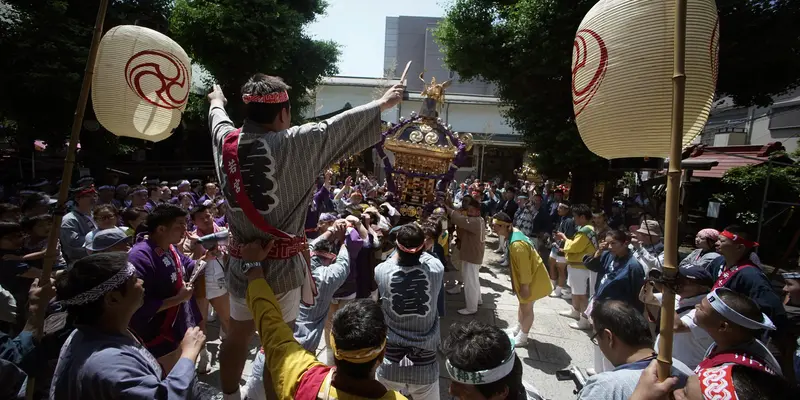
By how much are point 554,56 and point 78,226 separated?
9.62 metres

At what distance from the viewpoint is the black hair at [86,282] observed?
167 cm

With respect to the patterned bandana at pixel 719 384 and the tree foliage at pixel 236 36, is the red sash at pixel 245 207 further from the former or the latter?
the tree foliage at pixel 236 36

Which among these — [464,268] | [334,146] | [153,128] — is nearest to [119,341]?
[334,146]

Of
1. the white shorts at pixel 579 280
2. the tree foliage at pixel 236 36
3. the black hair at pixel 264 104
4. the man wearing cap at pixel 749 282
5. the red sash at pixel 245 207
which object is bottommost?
the white shorts at pixel 579 280

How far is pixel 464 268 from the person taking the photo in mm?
6723

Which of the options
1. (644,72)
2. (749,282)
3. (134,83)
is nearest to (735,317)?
(644,72)

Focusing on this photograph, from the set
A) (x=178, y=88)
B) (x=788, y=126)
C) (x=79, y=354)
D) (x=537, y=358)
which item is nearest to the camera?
(x=79, y=354)

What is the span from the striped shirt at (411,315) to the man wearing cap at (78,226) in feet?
12.9

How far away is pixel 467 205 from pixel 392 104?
5200 millimetres

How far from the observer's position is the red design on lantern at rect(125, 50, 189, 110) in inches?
115

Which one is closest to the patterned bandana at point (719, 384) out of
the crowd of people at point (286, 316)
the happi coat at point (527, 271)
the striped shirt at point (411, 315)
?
the crowd of people at point (286, 316)

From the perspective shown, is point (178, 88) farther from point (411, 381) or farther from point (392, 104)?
point (411, 381)

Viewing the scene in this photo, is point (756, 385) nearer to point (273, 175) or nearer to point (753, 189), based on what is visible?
point (273, 175)

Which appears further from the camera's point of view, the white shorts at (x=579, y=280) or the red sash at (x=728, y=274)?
the white shorts at (x=579, y=280)
